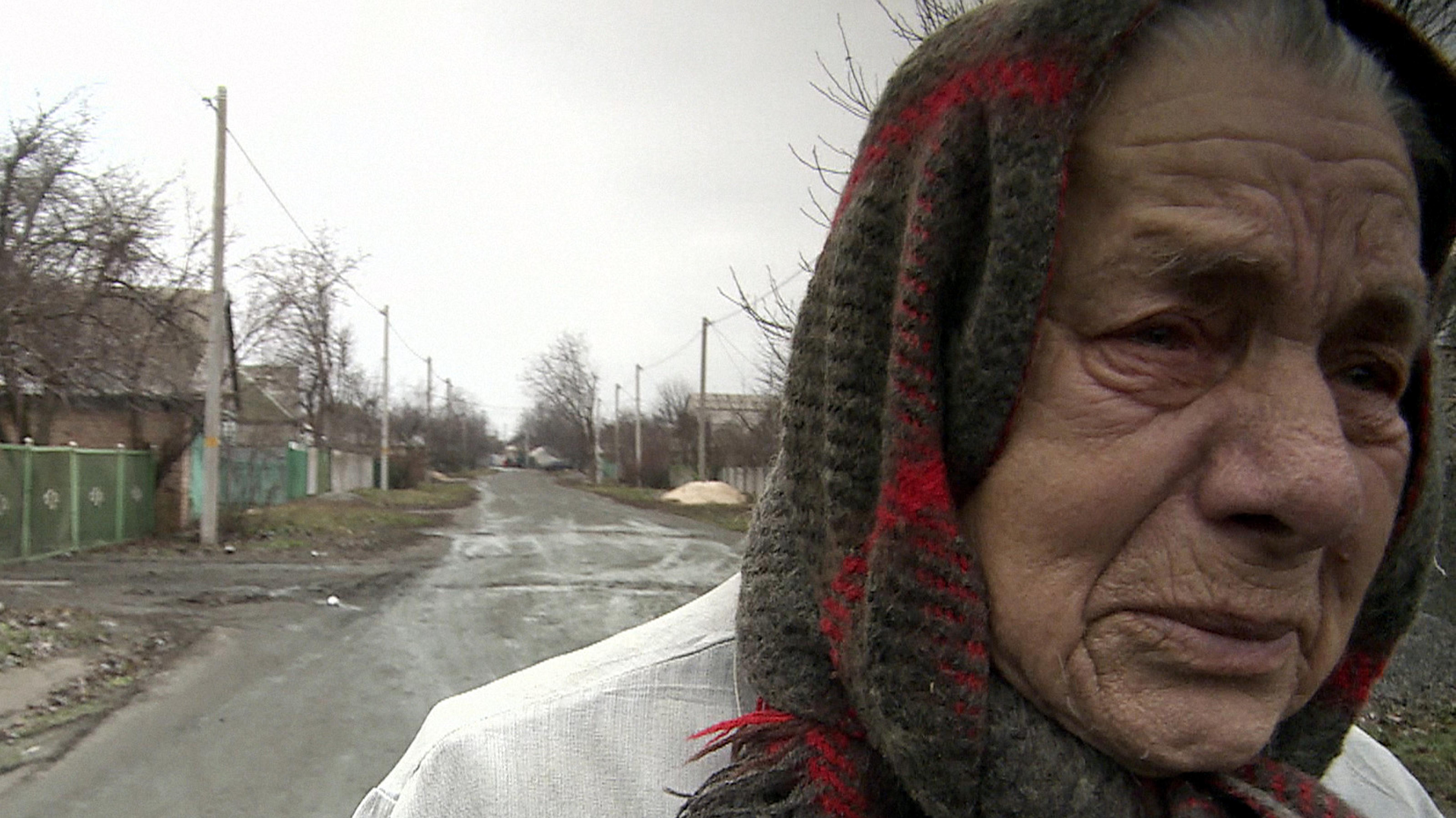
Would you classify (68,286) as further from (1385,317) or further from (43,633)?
(1385,317)

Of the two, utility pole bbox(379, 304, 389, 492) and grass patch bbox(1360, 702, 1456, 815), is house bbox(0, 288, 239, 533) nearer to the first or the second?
utility pole bbox(379, 304, 389, 492)

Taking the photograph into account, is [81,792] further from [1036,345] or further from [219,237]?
[219,237]

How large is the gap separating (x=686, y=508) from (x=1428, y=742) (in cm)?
2853

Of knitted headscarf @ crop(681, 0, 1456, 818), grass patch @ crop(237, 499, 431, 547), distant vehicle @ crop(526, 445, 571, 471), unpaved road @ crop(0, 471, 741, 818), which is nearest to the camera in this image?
knitted headscarf @ crop(681, 0, 1456, 818)

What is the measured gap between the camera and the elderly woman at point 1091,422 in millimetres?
948

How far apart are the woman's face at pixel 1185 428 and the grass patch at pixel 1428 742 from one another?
Result: 4556 millimetres

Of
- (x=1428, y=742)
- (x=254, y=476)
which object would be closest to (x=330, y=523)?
(x=254, y=476)

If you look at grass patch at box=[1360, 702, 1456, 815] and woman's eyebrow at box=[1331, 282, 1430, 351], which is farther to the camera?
grass patch at box=[1360, 702, 1456, 815]

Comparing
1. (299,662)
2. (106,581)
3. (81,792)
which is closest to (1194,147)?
(81,792)

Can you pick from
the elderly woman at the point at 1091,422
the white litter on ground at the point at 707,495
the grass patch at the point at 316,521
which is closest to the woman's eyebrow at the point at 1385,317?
the elderly woman at the point at 1091,422

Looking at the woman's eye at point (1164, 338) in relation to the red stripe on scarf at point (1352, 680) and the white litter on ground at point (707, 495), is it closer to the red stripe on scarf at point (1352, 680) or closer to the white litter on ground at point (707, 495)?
the red stripe on scarf at point (1352, 680)

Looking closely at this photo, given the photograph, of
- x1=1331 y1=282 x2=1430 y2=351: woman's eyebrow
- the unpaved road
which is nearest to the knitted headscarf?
x1=1331 y1=282 x2=1430 y2=351: woman's eyebrow

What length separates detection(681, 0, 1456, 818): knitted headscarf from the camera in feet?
3.08

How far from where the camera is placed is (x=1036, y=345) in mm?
1007
